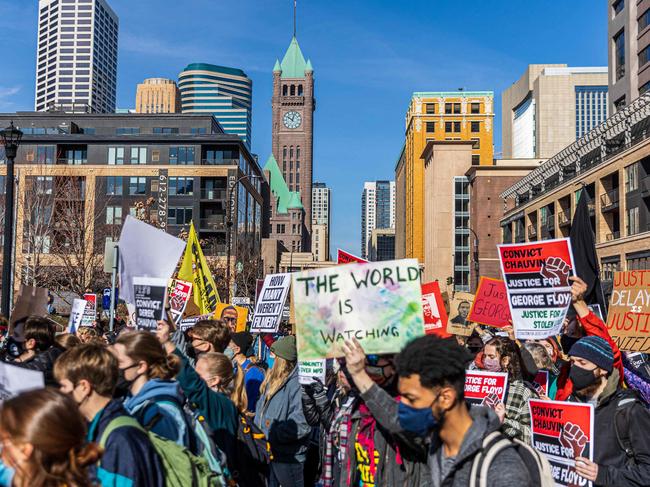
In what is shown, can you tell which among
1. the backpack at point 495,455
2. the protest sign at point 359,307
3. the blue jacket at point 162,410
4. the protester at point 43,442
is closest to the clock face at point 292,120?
the protest sign at point 359,307

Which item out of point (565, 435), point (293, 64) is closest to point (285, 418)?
point (565, 435)

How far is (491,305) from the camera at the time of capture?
11.1m

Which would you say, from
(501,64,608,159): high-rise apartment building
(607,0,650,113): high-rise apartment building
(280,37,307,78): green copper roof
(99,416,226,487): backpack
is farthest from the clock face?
(99,416,226,487): backpack

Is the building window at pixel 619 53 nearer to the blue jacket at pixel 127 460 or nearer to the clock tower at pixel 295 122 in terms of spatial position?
the blue jacket at pixel 127 460

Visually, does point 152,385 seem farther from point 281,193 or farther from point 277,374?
point 281,193

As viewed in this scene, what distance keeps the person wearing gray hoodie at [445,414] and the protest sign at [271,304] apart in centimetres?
550

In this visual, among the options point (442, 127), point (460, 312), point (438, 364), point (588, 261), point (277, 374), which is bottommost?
point (277, 374)

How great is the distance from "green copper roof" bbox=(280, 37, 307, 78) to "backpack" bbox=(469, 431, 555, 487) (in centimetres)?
17866

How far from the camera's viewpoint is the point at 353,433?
4789mm

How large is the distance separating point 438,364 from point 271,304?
5.98 meters

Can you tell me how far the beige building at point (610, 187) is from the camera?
3903cm

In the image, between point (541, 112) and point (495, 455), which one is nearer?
point (495, 455)

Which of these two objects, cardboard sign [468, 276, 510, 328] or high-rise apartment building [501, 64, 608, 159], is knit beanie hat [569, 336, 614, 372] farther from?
high-rise apartment building [501, 64, 608, 159]

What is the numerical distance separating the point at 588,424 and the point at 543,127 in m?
167
